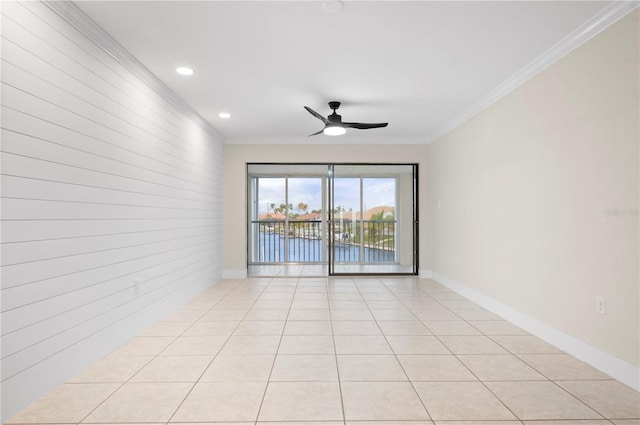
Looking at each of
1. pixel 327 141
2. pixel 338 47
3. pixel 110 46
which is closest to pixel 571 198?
pixel 338 47

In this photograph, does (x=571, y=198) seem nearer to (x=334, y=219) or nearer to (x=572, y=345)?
(x=572, y=345)

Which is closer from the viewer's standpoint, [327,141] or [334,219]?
[327,141]

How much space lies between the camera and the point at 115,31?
8.84ft

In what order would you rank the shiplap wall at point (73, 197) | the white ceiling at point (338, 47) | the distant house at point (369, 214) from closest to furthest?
the shiplap wall at point (73, 197) < the white ceiling at point (338, 47) < the distant house at point (369, 214)

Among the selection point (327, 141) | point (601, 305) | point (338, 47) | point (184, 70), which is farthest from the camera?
point (327, 141)

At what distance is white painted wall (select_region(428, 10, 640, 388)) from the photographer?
7.56 feet

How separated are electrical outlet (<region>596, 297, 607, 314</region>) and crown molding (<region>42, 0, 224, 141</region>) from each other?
4.20 meters

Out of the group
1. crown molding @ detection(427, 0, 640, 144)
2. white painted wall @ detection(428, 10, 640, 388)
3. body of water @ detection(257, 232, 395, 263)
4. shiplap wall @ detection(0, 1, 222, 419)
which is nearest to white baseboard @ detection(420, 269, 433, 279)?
white painted wall @ detection(428, 10, 640, 388)

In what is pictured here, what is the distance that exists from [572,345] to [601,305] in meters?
0.47

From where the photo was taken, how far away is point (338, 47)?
2.94m

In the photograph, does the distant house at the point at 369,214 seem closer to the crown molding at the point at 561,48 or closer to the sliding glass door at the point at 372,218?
the sliding glass door at the point at 372,218

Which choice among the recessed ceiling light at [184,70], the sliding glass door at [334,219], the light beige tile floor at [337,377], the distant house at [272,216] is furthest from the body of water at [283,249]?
the recessed ceiling light at [184,70]

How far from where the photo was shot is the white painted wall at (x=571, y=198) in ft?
7.56

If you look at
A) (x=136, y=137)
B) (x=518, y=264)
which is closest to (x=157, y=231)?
(x=136, y=137)
